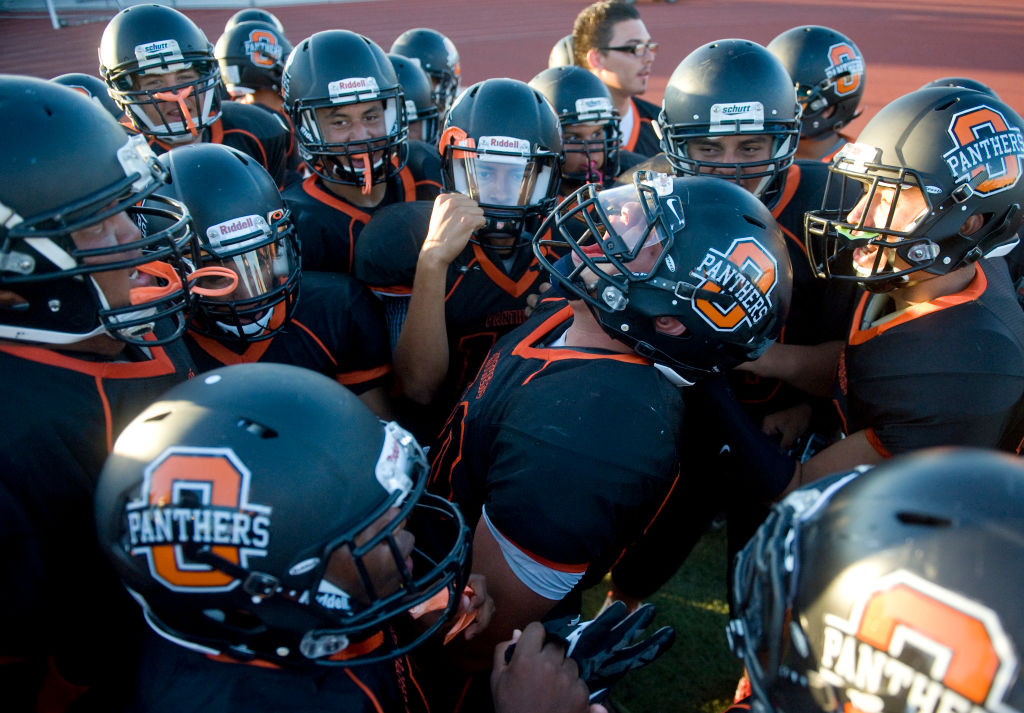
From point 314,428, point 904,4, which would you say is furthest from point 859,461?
point 904,4

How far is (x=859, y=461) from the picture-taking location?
234 cm

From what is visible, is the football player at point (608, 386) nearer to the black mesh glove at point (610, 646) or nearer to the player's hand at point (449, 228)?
the black mesh glove at point (610, 646)

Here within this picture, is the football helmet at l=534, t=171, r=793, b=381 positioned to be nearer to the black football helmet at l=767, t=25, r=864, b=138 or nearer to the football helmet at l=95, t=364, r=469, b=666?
the football helmet at l=95, t=364, r=469, b=666

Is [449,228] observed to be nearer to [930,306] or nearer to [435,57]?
[930,306]

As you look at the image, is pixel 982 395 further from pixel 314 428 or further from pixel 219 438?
pixel 219 438

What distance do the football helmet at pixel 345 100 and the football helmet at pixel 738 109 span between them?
57.7 inches

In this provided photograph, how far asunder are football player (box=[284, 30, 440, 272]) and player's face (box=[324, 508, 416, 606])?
2175 millimetres

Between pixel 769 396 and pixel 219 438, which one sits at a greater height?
pixel 219 438

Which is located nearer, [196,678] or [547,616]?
[196,678]

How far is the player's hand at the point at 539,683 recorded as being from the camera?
168 cm

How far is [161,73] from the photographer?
13.9 feet

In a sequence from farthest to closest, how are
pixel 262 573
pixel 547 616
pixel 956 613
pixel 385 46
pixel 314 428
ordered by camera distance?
pixel 385 46 → pixel 547 616 → pixel 314 428 → pixel 262 573 → pixel 956 613

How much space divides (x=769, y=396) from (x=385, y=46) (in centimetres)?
1655

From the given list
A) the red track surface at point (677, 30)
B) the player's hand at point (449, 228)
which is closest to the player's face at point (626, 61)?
the player's hand at point (449, 228)
